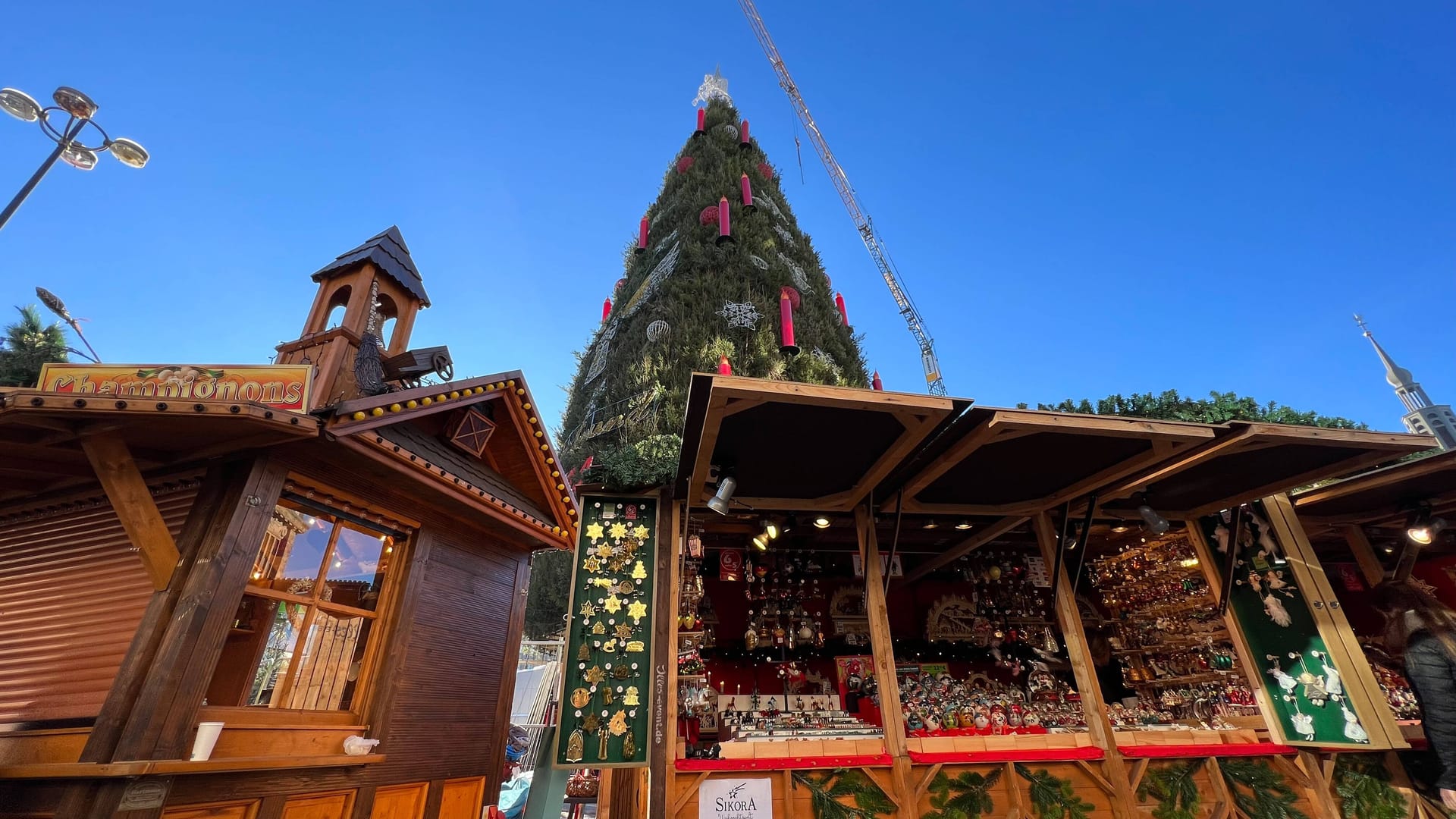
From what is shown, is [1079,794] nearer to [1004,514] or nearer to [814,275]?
[1004,514]

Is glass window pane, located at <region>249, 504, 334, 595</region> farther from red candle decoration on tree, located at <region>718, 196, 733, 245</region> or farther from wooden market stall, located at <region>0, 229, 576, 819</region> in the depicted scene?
red candle decoration on tree, located at <region>718, 196, 733, 245</region>

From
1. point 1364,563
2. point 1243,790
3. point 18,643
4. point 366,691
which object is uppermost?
point 1364,563

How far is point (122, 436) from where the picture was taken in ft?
18.7

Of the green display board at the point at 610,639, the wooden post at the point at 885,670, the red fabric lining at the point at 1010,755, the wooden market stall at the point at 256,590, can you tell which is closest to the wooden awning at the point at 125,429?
the wooden market stall at the point at 256,590

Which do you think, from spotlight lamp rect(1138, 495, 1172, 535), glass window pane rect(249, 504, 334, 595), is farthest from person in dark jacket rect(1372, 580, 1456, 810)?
glass window pane rect(249, 504, 334, 595)

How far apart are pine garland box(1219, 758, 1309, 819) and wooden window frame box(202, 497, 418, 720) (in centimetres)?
1051

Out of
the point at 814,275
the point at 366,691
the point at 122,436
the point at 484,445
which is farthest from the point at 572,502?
the point at 814,275

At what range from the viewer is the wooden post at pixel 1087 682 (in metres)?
6.35

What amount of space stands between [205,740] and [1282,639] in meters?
12.5

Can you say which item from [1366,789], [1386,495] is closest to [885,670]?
[1366,789]

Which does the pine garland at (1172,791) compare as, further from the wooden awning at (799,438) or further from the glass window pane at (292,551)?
the glass window pane at (292,551)

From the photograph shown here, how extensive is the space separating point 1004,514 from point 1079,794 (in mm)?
3317

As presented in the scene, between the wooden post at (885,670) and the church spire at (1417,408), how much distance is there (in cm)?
5359

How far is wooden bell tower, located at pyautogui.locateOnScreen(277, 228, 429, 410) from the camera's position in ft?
27.6
